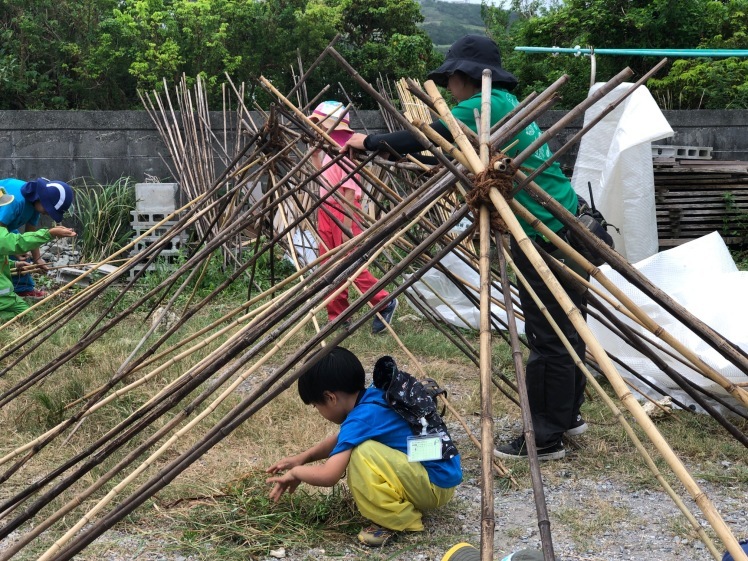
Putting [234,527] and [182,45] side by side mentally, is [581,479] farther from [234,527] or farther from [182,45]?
[182,45]

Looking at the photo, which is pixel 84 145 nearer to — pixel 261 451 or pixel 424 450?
pixel 261 451

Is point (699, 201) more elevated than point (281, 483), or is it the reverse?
point (699, 201)

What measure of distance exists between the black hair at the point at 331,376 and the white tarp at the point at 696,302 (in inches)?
65.0

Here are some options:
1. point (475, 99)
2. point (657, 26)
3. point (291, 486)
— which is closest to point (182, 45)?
point (657, 26)

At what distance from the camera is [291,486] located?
2.41 m

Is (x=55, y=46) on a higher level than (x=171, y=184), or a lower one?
higher

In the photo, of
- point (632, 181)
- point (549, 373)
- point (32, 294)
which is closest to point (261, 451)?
point (549, 373)

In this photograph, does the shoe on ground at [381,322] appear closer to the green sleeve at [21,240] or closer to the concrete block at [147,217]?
the green sleeve at [21,240]

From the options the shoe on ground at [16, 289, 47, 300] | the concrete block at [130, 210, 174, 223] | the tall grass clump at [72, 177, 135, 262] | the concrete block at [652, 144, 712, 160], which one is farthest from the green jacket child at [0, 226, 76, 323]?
the concrete block at [652, 144, 712, 160]

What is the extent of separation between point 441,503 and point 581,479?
644mm

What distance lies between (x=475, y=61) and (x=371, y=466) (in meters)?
1.32

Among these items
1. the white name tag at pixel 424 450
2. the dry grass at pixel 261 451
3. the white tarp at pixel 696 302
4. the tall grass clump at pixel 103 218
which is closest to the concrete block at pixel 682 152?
the white tarp at pixel 696 302

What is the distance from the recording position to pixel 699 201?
20.8 feet

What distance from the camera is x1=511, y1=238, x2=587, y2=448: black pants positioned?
9.59 feet
